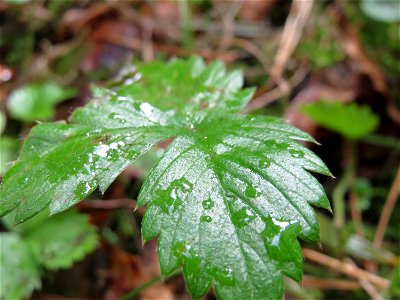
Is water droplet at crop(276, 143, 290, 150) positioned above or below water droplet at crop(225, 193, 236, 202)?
above

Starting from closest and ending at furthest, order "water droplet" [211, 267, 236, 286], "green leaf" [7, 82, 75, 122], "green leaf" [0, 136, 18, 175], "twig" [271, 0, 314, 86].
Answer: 1. "water droplet" [211, 267, 236, 286]
2. "green leaf" [0, 136, 18, 175]
3. "green leaf" [7, 82, 75, 122]
4. "twig" [271, 0, 314, 86]

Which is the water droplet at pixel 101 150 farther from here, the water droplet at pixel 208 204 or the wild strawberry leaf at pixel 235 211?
the water droplet at pixel 208 204

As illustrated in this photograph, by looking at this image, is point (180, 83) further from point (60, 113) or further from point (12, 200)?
point (60, 113)

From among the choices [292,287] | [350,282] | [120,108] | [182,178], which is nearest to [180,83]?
[120,108]

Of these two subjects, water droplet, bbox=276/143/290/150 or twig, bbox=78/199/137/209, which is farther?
twig, bbox=78/199/137/209

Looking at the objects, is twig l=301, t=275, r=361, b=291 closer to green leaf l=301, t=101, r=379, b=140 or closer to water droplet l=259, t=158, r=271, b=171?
green leaf l=301, t=101, r=379, b=140

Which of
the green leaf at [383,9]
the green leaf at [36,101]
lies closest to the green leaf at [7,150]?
the green leaf at [36,101]

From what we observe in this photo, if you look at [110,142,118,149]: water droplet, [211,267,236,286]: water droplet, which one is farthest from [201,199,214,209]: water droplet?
[110,142,118,149]: water droplet

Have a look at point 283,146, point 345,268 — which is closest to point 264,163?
point 283,146
